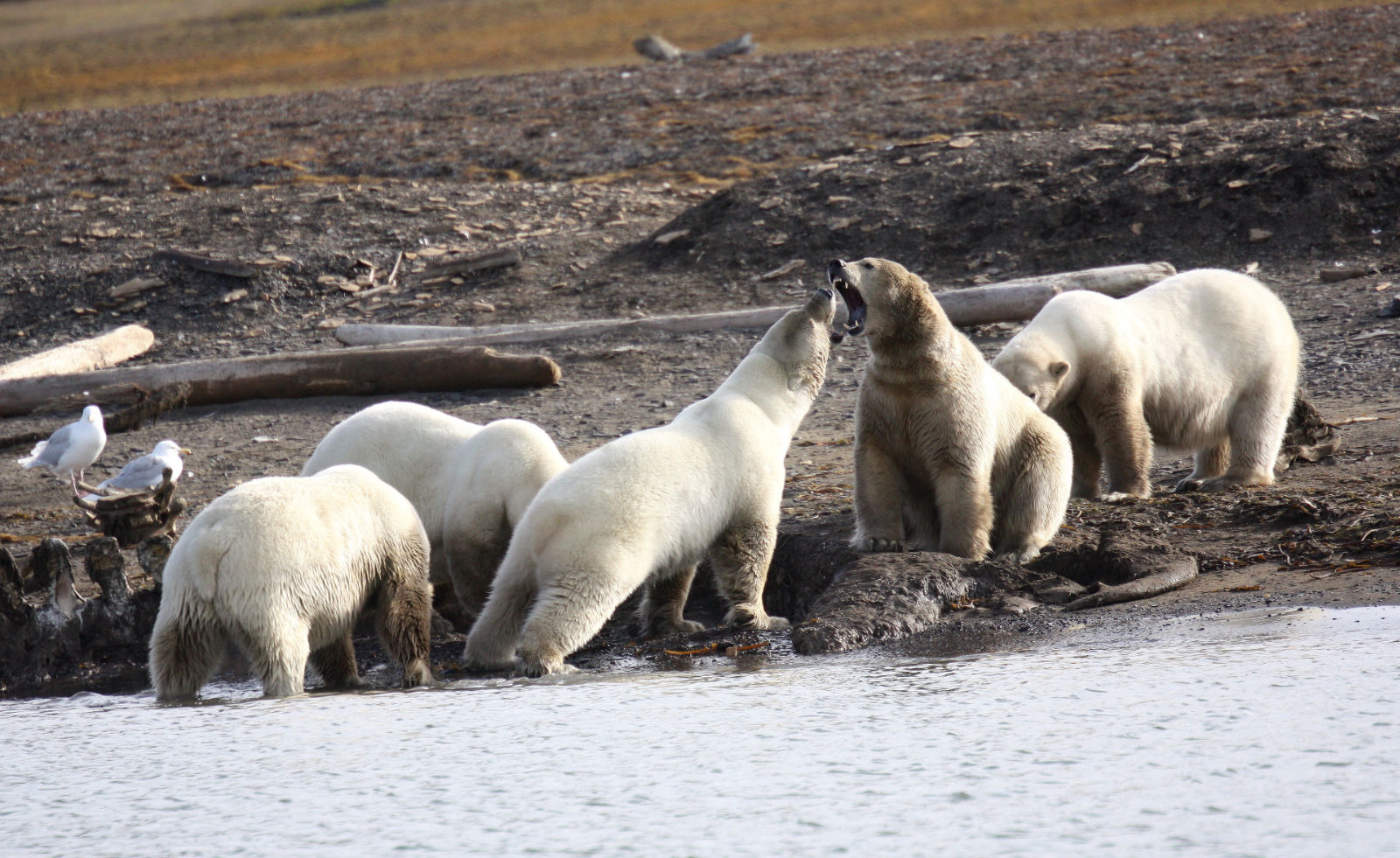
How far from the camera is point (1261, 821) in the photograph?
3.66 metres

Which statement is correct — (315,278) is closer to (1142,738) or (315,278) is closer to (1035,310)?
(1035,310)

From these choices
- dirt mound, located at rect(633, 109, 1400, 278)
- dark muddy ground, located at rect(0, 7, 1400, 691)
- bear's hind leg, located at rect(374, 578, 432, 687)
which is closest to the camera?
bear's hind leg, located at rect(374, 578, 432, 687)

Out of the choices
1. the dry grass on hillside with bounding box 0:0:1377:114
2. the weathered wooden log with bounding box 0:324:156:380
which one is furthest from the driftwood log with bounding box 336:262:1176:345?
the dry grass on hillside with bounding box 0:0:1377:114

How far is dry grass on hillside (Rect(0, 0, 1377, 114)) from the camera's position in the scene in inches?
1527

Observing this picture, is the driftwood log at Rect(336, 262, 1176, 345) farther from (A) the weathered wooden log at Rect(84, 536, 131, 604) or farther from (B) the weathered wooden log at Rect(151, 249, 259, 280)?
(A) the weathered wooden log at Rect(84, 536, 131, 604)

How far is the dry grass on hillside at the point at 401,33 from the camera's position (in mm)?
38781

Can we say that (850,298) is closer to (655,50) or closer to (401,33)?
(655,50)

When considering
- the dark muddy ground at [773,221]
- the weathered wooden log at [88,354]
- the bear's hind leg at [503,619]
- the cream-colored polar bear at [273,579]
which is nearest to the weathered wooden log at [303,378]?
the dark muddy ground at [773,221]

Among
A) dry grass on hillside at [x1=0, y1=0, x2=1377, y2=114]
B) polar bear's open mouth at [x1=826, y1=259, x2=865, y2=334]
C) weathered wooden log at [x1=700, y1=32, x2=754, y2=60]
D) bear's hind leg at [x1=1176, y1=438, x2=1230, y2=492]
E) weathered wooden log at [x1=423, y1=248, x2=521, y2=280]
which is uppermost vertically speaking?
dry grass on hillside at [x1=0, y1=0, x2=1377, y2=114]

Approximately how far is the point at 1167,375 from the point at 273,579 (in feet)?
15.7

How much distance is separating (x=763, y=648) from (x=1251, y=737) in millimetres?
1963

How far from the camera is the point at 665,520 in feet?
18.4

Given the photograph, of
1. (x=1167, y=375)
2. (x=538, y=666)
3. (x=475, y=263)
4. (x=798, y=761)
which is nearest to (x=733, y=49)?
(x=475, y=263)

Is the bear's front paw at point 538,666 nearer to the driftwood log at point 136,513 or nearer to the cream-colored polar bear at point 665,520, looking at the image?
the cream-colored polar bear at point 665,520
